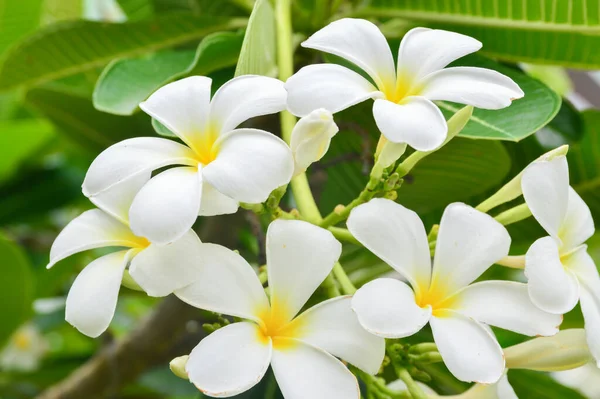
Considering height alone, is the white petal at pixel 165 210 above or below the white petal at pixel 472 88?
below

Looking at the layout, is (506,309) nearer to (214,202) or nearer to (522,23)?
(214,202)

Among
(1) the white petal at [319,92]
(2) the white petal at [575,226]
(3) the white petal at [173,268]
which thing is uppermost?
(1) the white petal at [319,92]

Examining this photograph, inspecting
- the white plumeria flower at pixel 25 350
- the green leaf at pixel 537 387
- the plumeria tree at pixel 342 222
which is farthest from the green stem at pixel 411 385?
the white plumeria flower at pixel 25 350

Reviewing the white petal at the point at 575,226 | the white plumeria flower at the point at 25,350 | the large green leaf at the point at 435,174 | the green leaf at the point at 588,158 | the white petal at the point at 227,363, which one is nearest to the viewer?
the white petal at the point at 227,363

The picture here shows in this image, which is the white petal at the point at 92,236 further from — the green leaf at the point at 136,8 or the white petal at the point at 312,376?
the green leaf at the point at 136,8

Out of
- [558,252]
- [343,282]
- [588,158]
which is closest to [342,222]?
[343,282]

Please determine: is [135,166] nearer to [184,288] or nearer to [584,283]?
[184,288]

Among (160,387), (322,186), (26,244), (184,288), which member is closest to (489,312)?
(184,288)

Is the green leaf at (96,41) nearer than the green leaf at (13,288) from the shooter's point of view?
Yes

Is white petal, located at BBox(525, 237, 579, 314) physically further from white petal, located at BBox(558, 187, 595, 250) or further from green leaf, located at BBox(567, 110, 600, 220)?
green leaf, located at BBox(567, 110, 600, 220)
